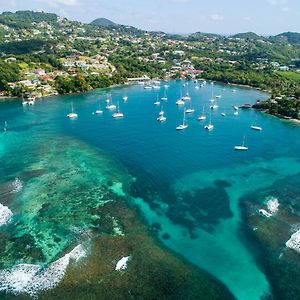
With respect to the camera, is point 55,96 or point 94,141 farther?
point 55,96

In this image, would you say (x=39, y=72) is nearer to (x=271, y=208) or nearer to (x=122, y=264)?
(x=271, y=208)

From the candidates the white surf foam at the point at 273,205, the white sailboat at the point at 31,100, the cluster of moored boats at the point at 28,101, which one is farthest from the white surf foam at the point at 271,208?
the cluster of moored boats at the point at 28,101

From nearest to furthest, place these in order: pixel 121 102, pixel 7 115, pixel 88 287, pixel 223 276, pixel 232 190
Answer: pixel 88 287
pixel 223 276
pixel 232 190
pixel 7 115
pixel 121 102

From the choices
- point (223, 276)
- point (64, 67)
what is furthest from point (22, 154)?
point (64, 67)

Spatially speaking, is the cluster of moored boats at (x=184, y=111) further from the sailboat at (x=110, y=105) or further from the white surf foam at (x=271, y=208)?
the white surf foam at (x=271, y=208)

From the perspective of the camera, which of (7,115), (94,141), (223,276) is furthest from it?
(7,115)

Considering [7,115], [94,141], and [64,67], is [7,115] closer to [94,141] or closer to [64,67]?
[94,141]
